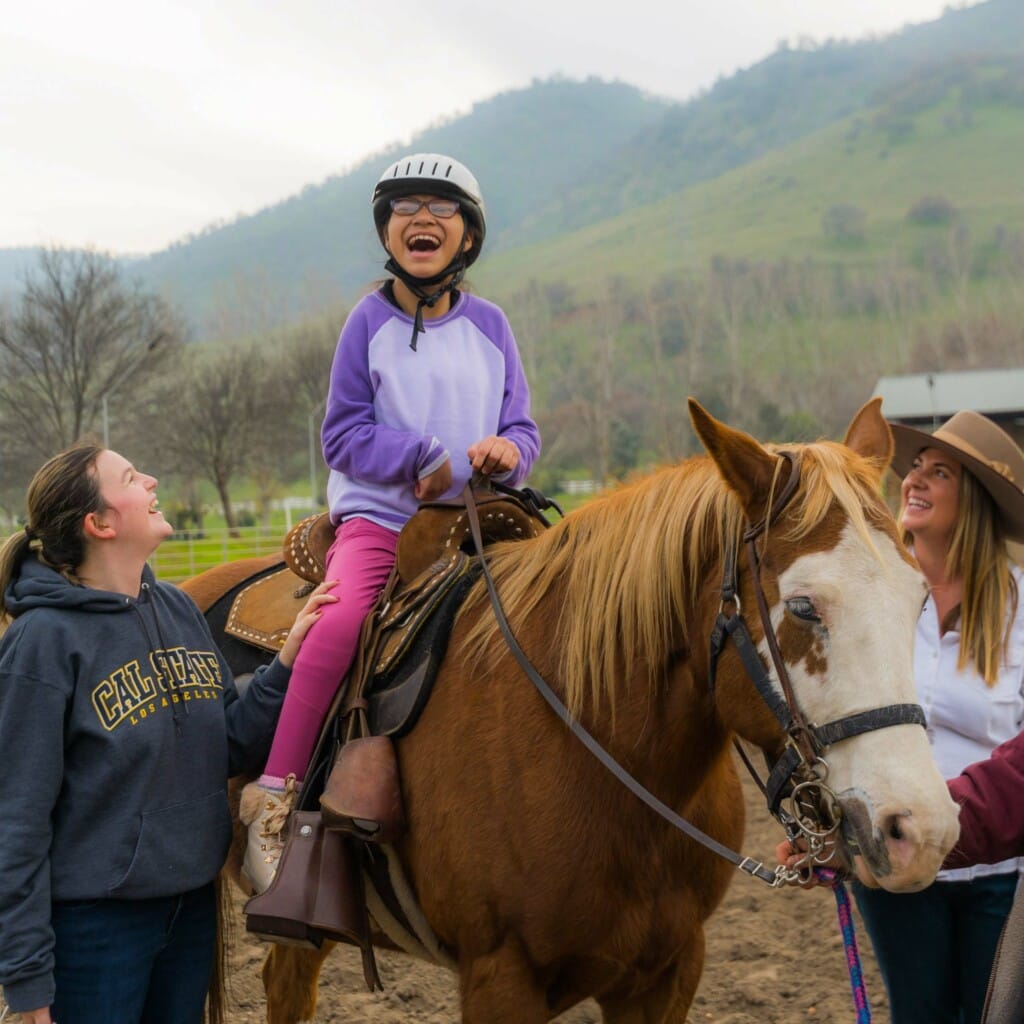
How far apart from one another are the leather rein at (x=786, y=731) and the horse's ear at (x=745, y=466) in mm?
39

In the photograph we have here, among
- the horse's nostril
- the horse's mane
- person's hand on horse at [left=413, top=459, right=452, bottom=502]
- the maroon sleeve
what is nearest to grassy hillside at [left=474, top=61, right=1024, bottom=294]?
person's hand on horse at [left=413, top=459, right=452, bottom=502]

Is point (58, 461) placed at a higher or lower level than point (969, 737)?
higher

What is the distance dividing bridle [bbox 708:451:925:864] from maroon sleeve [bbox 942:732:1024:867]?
1.47 feet

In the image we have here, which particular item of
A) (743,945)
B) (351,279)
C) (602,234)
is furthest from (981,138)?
(743,945)

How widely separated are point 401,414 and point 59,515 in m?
1.01

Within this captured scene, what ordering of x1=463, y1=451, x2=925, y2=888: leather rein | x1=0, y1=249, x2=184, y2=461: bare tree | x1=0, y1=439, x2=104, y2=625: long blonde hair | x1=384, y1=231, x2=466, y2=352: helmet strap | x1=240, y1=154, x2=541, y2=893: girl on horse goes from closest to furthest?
x1=463, y1=451, x2=925, y2=888: leather rein < x1=0, y1=439, x2=104, y2=625: long blonde hair < x1=240, y1=154, x2=541, y2=893: girl on horse < x1=384, y1=231, x2=466, y2=352: helmet strap < x1=0, y1=249, x2=184, y2=461: bare tree

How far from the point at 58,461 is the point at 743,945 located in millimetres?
3855

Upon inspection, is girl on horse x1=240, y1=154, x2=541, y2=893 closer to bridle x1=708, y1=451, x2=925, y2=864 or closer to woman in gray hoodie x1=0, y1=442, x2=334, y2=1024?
woman in gray hoodie x1=0, y1=442, x2=334, y2=1024

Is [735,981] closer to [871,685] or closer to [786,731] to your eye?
[786,731]

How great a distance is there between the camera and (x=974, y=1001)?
2.71 m

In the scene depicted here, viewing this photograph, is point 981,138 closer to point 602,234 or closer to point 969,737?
point 602,234

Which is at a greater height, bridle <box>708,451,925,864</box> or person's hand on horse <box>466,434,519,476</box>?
person's hand on horse <box>466,434,519,476</box>

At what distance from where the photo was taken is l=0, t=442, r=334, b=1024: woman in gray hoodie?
6.68 ft

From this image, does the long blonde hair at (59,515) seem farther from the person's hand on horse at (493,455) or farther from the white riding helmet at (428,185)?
the white riding helmet at (428,185)
